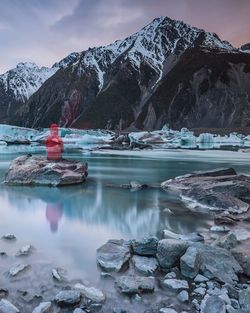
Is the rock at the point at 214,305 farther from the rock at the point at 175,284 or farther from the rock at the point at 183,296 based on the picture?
the rock at the point at 175,284

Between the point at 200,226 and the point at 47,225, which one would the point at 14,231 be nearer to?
the point at 47,225

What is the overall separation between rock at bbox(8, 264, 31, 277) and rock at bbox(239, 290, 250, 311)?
164 inches

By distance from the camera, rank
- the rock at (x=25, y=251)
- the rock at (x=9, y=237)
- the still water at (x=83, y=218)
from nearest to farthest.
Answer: the rock at (x=25, y=251) < the still water at (x=83, y=218) < the rock at (x=9, y=237)

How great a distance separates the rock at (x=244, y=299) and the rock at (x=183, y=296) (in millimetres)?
880

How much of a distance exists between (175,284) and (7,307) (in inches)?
115

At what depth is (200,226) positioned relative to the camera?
36.3 ft

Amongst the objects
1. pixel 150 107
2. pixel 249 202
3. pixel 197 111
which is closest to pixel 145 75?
pixel 150 107

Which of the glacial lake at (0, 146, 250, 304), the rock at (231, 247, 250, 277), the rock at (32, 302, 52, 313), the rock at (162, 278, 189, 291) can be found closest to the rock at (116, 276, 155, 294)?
the rock at (162, 278, 189, 291)

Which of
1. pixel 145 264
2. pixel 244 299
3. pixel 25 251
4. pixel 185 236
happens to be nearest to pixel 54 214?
pixel 25 251

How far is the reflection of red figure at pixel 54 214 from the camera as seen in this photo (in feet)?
36.4

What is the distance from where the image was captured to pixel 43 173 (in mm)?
19094

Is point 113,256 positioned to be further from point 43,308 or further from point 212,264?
point 43,308

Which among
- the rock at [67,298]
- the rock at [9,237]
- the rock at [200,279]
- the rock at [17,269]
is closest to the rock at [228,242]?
the rock at [200,279]

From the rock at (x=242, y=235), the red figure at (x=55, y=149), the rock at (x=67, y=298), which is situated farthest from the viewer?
the red figure at (x=55, y=149)
